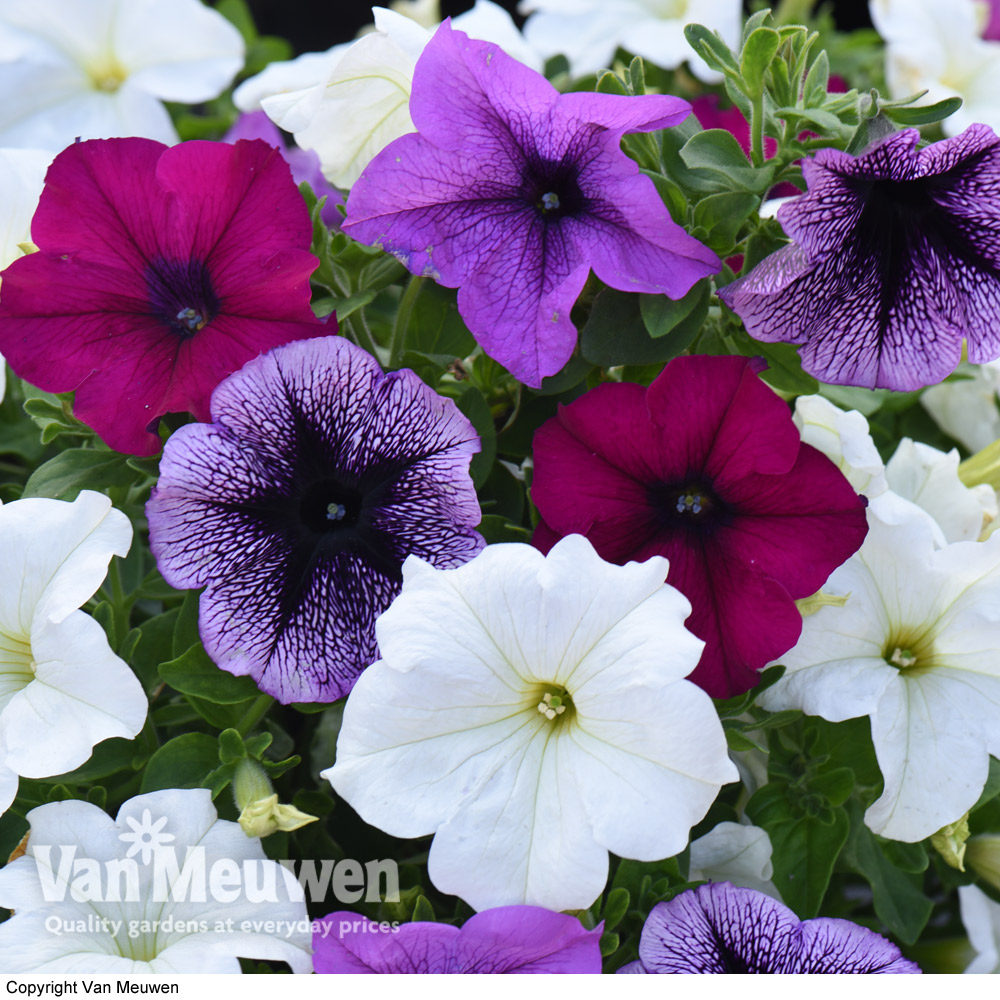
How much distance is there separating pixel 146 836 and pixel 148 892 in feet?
0.10

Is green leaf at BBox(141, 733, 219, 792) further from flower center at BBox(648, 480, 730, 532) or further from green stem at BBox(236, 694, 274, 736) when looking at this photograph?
flower center at BBox(648, 480, 730, 532)

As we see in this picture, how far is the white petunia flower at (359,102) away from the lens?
1.84 feet

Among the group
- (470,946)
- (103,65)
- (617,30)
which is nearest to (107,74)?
(103,65)

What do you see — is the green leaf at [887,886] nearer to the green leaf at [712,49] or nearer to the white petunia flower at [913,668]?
the white petunia flower at [913,668]

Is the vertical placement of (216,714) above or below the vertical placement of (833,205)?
below

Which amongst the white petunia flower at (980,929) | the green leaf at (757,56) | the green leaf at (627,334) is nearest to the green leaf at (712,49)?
the green leaf at (757,56)

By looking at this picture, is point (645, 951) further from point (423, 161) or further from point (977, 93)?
point (977, 93)

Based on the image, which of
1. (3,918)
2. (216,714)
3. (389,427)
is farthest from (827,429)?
(3,918)

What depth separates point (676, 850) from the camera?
45 cm

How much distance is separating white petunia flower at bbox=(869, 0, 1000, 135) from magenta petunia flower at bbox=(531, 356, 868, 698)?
1.99 feet

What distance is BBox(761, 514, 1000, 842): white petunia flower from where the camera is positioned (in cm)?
52

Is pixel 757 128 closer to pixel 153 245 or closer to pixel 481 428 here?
pixel 481 428

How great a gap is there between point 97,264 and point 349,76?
176 mm

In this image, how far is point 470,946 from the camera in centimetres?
46
